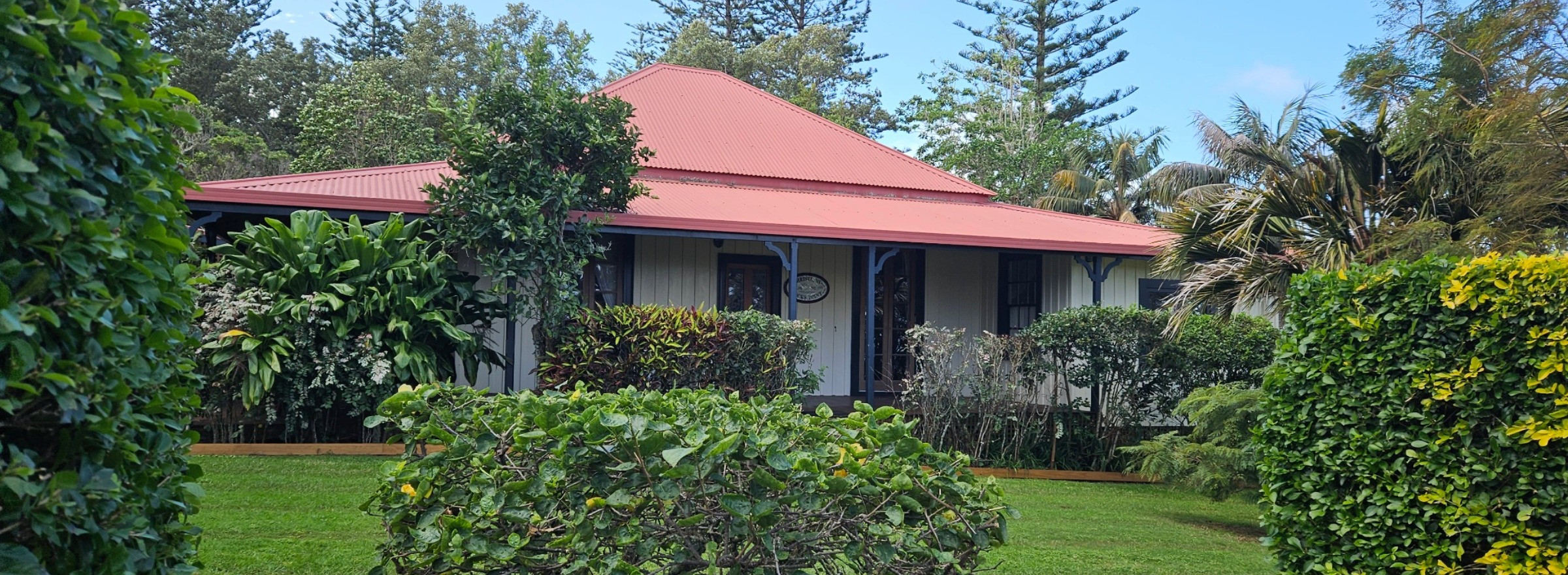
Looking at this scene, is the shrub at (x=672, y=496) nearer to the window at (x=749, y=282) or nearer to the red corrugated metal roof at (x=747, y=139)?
the window at (x=749, y=282)

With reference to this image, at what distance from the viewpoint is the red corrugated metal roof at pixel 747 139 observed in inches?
572

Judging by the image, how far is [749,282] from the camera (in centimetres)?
1295

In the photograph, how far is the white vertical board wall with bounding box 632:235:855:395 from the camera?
40.5 ft

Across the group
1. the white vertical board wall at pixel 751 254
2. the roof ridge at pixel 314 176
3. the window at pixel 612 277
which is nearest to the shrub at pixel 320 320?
the roof ridge at pixel 314 176

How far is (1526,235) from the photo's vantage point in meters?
7.18

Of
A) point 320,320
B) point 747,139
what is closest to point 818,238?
point 320,320

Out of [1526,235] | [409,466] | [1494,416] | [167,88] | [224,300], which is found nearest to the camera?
[167,88]

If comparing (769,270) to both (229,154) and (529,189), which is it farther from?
(229,154)

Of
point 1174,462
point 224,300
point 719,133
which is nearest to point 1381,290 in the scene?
point 1174,462

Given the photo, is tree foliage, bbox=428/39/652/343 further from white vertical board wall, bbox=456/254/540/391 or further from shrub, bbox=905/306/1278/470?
shrub, bbox=905/306/1278/470

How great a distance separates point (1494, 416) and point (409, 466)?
431 cm

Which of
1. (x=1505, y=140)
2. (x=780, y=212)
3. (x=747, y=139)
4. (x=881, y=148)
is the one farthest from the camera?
(x=881, y=148)

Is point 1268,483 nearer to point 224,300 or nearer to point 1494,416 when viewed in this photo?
point 1494,416

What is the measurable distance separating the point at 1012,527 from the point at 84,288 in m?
5.91
